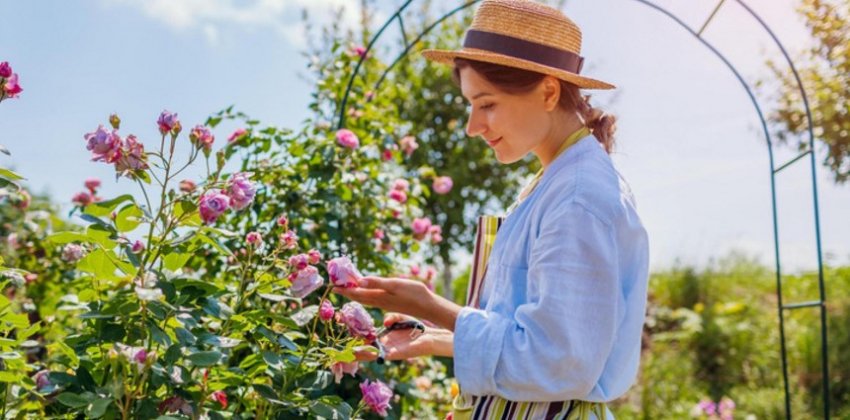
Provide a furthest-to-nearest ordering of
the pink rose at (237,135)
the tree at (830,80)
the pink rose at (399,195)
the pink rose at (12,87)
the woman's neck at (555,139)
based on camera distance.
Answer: the tree at (830,80) → the pink rose at (399,195) → the pink rose at (237,135) → the pink rose at (12,87) → the woman's neck at (555,139)

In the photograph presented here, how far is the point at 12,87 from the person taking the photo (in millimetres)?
1624

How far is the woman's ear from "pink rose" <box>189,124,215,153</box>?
0.55 m

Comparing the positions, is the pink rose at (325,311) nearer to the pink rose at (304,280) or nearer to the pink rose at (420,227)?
the pink rose at (304,280)

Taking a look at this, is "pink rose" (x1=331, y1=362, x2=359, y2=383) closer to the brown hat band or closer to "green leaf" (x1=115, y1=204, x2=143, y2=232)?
"green leaf" (x1=115, y1=204, x2=143, y2=232)

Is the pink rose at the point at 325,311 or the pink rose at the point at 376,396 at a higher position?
the pink rose at the point at 325,311

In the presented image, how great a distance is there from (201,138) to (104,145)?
0.16m

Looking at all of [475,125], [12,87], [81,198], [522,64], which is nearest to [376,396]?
[475,125]

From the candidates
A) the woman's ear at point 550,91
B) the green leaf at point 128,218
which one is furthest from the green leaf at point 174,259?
the woman's ear at point 550,91

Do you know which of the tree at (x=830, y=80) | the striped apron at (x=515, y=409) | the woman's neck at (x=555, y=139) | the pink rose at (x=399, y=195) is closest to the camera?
the striped apron at (x=515, y=409)

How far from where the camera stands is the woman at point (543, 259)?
1310mm

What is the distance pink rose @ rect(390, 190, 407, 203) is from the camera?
117 inches

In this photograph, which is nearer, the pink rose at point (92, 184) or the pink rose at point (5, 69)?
the pink rose at point (5, 69)

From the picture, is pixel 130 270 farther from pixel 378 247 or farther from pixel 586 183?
pixel 378 247

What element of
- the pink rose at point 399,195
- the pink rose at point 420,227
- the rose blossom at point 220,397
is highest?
the pink rose at point 399,195
